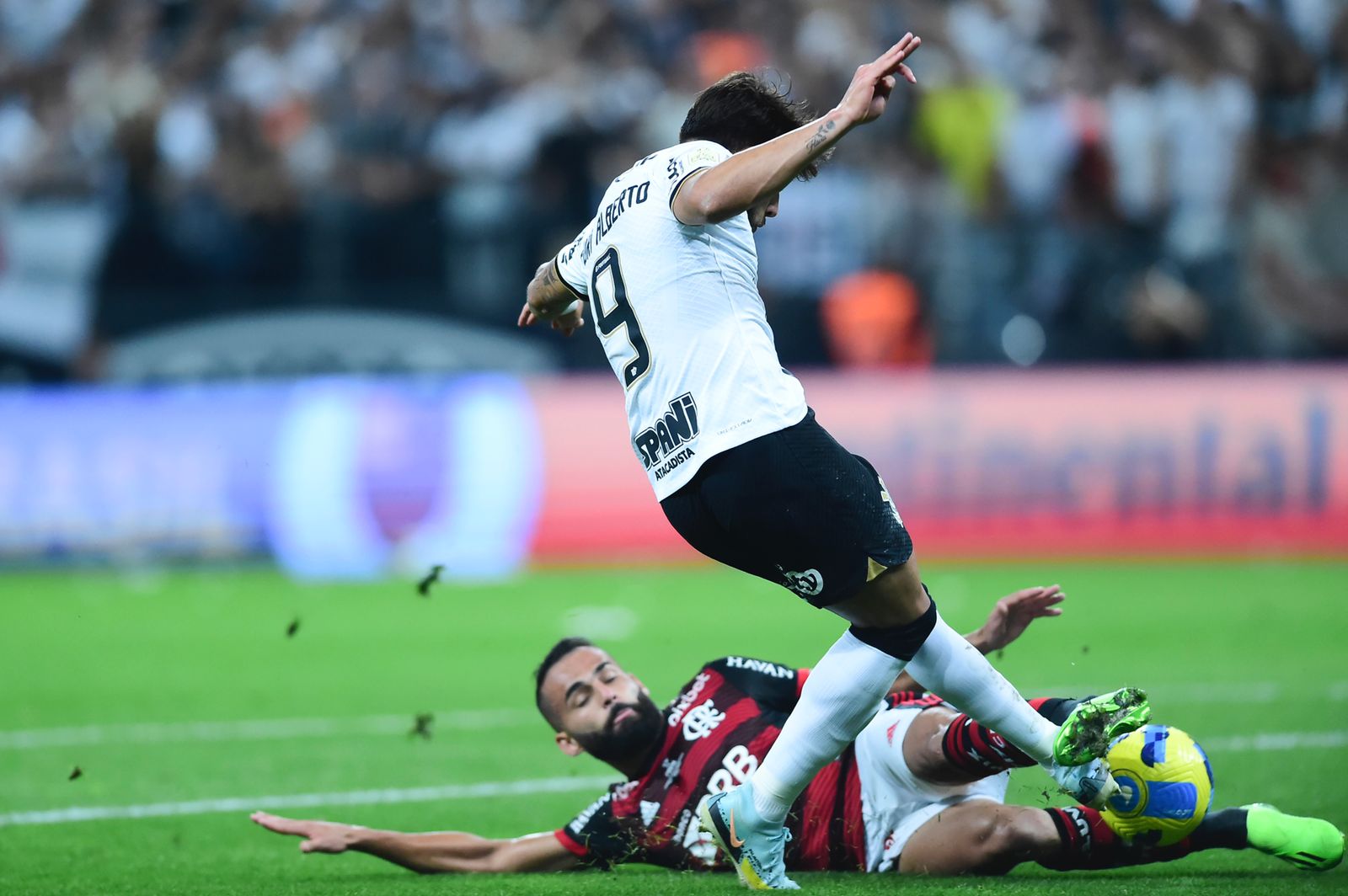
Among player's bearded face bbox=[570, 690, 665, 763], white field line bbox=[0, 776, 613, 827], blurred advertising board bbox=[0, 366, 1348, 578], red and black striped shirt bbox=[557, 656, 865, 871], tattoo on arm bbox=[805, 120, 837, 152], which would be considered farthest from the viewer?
blurred advertising board bbox=[0, 366, 1348, 578]

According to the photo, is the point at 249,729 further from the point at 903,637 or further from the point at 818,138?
the point at 818,138

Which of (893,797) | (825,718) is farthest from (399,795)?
(825,718)

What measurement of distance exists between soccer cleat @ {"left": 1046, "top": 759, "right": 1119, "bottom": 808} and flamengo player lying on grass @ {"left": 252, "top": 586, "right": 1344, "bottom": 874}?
0.14 meters

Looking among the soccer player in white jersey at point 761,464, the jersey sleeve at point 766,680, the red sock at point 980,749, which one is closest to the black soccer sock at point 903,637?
the soccer player in white jersey at point 761,464

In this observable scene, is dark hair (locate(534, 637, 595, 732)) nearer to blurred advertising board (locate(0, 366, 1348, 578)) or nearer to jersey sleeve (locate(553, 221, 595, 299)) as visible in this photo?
jersey sleeve (locate(553, 221, 595, 299))

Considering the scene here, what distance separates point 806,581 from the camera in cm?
492

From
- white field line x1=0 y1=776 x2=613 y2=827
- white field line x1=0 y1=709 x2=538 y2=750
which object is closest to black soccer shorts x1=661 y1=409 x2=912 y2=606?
white field line x1=0 y1=776 x2=613 y2=827

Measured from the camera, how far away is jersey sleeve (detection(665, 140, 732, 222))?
4.91m

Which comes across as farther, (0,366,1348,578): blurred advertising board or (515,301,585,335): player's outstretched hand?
(0,366,1348,578): blurred advertising board

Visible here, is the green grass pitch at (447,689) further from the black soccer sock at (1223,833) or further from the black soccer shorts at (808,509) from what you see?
the black soccer shorts at (808,509)

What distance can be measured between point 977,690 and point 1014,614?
0.68m

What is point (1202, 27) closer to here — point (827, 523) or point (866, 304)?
point (866, 304)

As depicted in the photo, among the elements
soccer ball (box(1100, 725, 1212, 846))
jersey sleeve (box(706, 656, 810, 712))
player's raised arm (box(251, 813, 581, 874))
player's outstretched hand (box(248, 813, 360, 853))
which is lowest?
player's raised arm (box(251, 813, 581, 874))

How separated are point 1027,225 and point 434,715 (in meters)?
8.44
